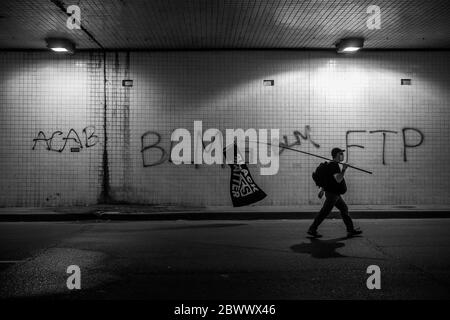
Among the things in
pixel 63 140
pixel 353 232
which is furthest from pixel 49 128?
pixel 353 232

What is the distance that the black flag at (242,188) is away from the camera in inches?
439

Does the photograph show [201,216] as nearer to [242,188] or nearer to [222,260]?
[242,188]

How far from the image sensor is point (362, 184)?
41.6 ft

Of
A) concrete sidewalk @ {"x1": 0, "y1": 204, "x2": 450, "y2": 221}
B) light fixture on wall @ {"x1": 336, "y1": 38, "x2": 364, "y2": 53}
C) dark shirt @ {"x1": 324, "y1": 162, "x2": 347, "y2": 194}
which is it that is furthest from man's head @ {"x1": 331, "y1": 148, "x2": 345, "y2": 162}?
light fixture on wall @ {"x1": 336, "y1": 38, "x2": 364, "y2": 53}

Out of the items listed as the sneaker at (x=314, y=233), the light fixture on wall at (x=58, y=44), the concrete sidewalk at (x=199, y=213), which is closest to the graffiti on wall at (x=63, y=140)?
the concrete sidewalk at (x=199, y=213)

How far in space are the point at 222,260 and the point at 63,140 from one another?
7483 mm

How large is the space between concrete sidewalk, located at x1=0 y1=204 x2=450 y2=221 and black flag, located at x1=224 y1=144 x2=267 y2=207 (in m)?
0.30

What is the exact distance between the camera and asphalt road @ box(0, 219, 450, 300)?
5.25 meters

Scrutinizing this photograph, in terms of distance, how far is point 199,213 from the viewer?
11125mm

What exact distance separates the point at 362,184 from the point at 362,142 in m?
1.17

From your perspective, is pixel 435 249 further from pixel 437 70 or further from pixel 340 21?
pixel 437 70

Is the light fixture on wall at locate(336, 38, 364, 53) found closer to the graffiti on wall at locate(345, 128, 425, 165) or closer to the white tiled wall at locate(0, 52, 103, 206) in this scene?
the graffiti on wall at locate(345, 128, 425, 165)

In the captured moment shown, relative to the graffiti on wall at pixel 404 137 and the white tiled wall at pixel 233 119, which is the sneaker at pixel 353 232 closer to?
the white tiled wall at pixel 233 119
